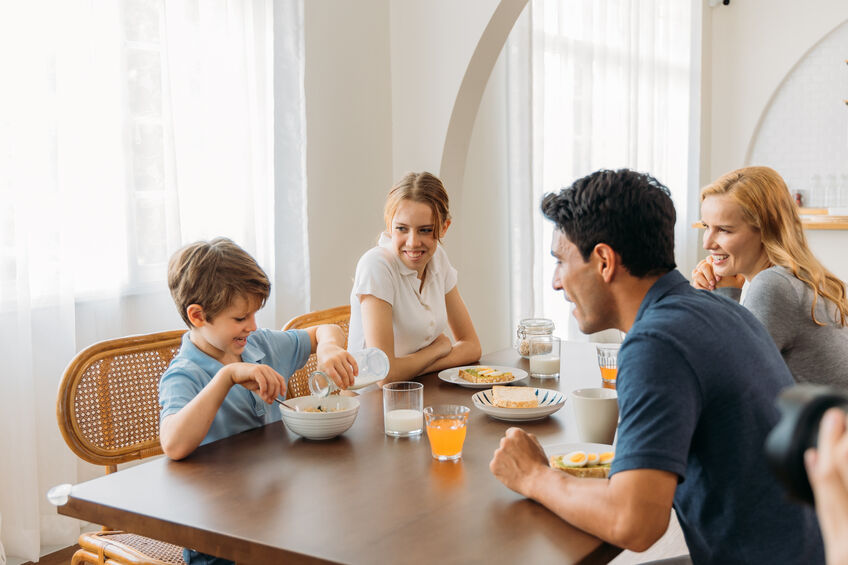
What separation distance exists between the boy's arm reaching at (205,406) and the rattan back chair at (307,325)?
63cm

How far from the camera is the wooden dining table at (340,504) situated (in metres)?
1.08

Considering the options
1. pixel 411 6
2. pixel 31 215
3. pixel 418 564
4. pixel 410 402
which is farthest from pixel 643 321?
pixel 411 6

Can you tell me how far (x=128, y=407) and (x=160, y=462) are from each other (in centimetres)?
43

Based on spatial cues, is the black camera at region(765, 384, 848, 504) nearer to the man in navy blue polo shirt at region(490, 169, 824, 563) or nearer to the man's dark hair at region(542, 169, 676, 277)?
the man in navy blue polo shirt at region(490, 169, 824, 563)

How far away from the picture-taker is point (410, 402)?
1601mm

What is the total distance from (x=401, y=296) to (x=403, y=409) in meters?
0.81

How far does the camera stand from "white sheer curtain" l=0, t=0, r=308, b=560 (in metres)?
2.41

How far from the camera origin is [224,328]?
5.54 ft

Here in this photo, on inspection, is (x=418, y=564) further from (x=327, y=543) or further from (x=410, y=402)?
(x=410, y=402)

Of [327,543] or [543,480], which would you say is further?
[543,480]

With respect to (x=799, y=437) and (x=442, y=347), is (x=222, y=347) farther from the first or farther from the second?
(x=799, y=437)

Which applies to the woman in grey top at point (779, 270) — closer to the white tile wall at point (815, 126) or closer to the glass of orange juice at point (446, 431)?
the glass of orange juice at point (446, 431)

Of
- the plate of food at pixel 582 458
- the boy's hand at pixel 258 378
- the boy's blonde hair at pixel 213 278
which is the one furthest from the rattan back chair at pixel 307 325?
the plate of food at pixel 582 458

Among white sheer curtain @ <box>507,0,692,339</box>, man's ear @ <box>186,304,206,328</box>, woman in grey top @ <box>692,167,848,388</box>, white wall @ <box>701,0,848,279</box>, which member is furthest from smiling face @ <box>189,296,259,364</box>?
white wall @ <box>701,0,848,279</box>
